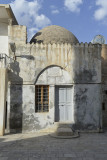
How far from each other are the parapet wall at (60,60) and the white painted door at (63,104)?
854 mm

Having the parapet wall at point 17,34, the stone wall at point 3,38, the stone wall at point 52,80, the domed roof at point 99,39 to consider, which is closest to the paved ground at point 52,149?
the stone wall at point 52,80

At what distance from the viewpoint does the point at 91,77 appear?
33.1 ft

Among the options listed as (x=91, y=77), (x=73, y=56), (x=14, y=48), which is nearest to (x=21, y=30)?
(x=14, y=48)

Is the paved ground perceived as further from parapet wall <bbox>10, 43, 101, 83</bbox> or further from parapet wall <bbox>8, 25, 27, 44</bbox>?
parapet wall <bbox>8, 25, 27, 44</bbox>

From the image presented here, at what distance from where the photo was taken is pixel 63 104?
10.2 meters

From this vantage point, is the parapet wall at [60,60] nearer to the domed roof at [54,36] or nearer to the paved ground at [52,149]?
the domed roof at [54,36]

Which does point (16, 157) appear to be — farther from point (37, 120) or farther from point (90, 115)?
point (90, 115)

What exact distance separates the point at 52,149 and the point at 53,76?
15.0 ft

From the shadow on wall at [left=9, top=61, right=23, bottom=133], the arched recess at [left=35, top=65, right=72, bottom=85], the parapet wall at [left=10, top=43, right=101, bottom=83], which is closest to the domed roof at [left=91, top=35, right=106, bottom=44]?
the parapet wall at [left=10, top=43, right=101, bottom=83]

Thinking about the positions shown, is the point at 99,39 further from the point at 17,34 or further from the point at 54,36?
the point at 17,34

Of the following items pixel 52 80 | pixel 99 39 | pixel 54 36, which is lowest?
pixel 52 80

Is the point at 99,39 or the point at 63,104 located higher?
the point at 99,39

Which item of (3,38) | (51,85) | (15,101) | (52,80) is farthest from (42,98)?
(3,38)

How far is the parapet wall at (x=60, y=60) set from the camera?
9.95m
